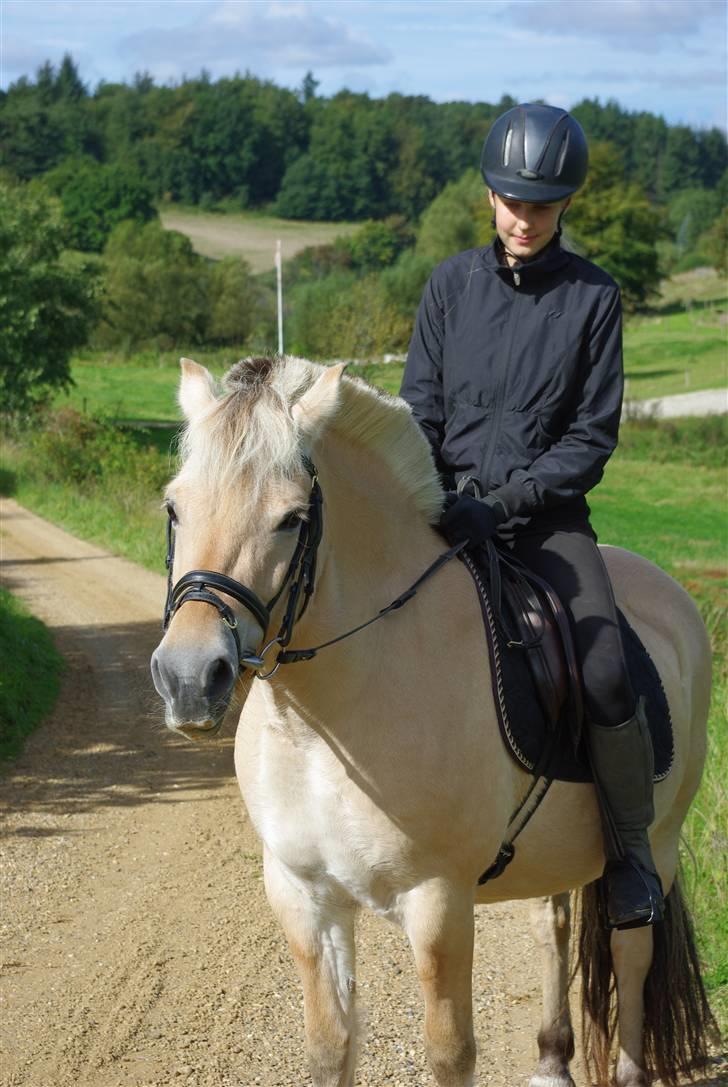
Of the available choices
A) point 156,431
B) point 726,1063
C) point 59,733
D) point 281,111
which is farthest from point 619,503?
point 281,111

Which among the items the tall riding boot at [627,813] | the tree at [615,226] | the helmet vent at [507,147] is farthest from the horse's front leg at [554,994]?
the tree at [615,226]

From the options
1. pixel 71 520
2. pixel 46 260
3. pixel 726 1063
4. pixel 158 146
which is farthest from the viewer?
pixel 158 146

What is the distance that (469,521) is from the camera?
3861 mm

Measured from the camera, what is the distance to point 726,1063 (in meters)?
5.14

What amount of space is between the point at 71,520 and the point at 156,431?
66.6 ft

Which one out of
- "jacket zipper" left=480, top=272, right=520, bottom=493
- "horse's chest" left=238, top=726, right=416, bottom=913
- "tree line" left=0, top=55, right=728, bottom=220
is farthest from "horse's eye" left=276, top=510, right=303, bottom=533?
"tree line" left=0, top=55, right=728, bottom=220

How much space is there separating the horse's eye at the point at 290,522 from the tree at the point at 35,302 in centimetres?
3034

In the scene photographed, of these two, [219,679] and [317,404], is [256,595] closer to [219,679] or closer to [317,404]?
[219,679]

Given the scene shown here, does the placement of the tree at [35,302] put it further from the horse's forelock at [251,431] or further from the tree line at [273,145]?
the tree line at [273,145]

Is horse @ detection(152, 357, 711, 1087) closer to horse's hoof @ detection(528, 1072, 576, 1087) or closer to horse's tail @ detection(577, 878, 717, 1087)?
horse's tail @ detection(577, 878, 717, 1087)

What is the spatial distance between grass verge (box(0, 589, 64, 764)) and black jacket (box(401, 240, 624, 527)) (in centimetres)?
637

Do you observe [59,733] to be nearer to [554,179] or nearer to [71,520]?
[554,179]

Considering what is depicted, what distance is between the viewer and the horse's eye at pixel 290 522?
3.15 metres

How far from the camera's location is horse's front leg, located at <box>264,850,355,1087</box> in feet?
12.4
